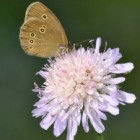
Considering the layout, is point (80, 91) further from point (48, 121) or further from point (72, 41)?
point (72, 41)

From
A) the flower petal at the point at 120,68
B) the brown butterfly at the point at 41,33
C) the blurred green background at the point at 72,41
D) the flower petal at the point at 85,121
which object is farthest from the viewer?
the blurred green background at the point at 72,41

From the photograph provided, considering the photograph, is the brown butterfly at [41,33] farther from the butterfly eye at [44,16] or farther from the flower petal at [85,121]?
the flower petal at [85,121]

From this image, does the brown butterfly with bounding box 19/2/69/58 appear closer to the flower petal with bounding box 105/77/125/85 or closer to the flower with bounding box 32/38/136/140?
the flower with bounding box 32/38/136/140

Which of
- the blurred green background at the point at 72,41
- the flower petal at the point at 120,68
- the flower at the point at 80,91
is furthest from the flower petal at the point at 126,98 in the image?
the blurred green background at the point at 72,41

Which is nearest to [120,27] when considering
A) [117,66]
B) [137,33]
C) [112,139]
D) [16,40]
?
[137,33]

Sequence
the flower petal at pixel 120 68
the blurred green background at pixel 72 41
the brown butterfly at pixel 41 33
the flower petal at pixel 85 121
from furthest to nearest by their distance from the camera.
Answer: the blurred green background at pixel 72 41, the brown butterfly at pixel 41 33, the flower petal at pixel 120 68, the flower petal at pixel 85 121

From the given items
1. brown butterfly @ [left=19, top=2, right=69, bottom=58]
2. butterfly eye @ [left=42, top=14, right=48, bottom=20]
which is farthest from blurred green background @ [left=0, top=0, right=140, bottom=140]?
butterfly eye @ [left=42, top=14, right=48, bottom=20]

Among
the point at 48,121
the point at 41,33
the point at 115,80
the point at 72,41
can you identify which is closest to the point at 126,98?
the point at 115,80
